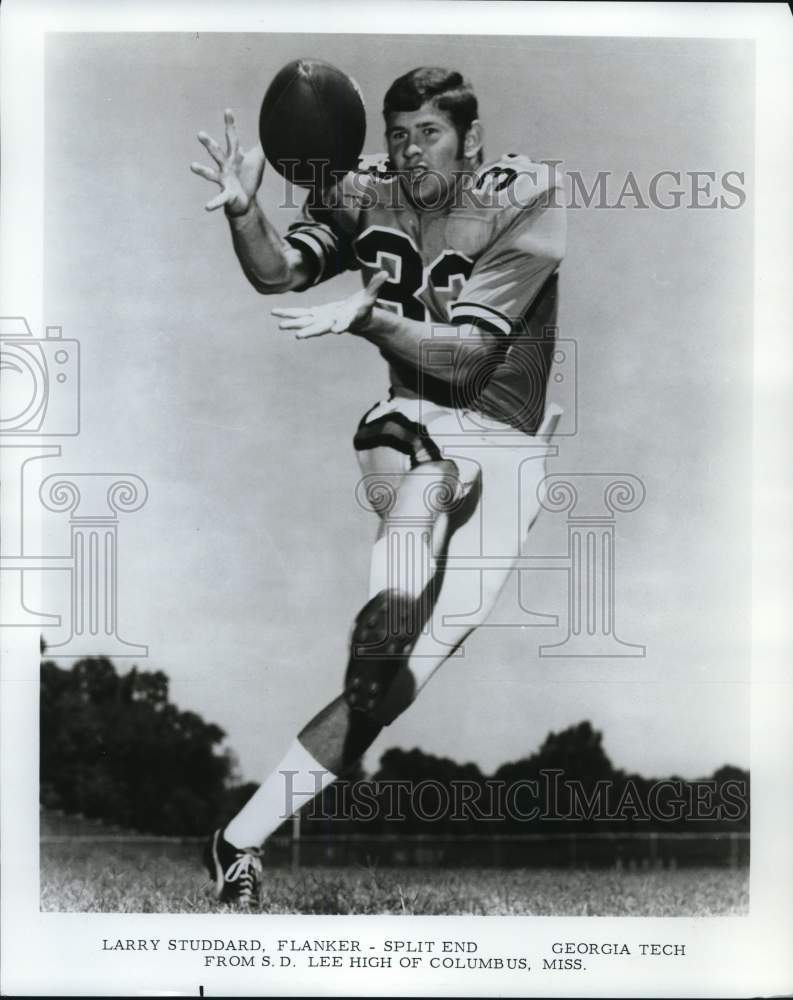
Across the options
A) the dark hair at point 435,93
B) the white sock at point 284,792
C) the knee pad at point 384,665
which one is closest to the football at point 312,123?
the dark hair at point 435,93

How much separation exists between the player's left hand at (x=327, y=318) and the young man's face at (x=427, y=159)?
378 mm

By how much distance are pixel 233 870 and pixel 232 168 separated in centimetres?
290

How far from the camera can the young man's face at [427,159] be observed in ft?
17.1

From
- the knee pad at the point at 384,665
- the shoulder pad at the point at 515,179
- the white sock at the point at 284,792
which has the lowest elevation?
the white sock at the point at 284,792

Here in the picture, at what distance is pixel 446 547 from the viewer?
515cm

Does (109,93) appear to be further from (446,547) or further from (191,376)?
(446,547)

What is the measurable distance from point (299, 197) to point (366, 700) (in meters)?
2.10

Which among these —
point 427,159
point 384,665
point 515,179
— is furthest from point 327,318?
point 384,665

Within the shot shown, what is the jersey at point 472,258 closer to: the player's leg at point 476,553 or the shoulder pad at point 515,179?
the shoulder pad at point 515,179

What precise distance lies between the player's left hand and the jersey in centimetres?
8

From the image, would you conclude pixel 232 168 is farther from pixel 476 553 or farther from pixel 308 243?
pixel 476 553

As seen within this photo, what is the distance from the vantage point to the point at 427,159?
5.23 meters

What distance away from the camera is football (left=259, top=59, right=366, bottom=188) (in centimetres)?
517

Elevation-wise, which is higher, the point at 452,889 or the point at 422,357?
the point at 422,357
